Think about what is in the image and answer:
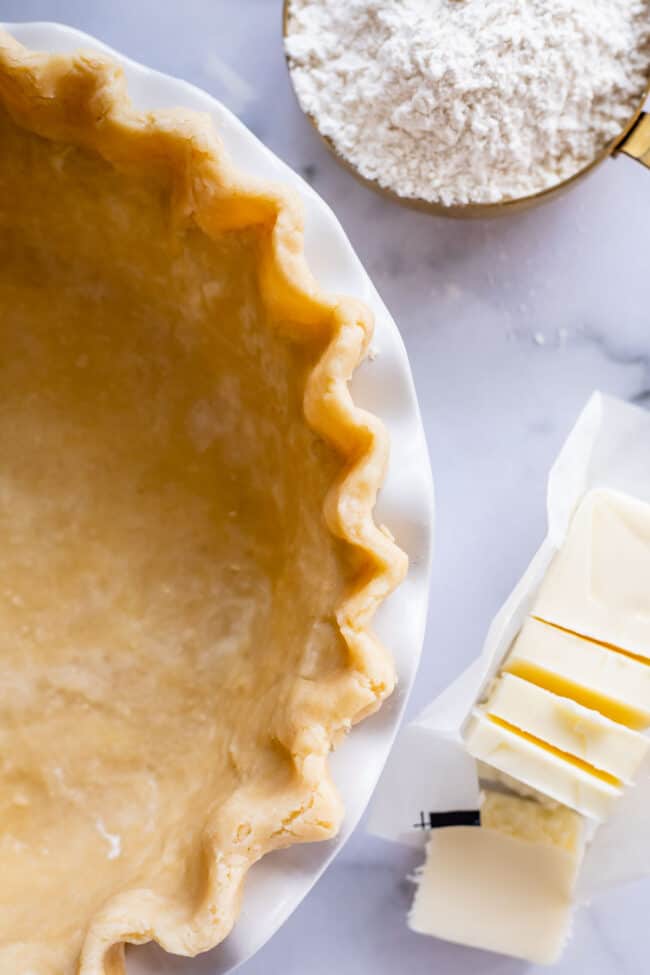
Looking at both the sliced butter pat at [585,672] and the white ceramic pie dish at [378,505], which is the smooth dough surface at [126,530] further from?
the sliced butter pat at [585,672]

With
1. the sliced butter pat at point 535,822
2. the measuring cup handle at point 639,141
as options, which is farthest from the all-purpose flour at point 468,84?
the sliced butter pat at point 535,822

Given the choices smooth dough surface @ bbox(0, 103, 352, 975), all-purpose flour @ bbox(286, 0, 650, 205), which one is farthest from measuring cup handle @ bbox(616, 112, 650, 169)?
smooth dough surface @ bbox(0, 103, 352, 975)

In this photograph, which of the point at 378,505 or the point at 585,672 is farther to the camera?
the point at 585,672

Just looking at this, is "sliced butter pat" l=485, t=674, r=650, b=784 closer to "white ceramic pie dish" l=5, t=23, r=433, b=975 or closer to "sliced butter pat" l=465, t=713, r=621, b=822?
"sliced butter pat" l=465, t=713, r=621, b=822

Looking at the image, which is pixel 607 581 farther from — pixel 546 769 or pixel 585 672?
pixel 546 769

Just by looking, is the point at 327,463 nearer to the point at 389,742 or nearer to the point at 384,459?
the point at 384,459

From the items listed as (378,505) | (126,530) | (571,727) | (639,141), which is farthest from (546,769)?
(639,141)
